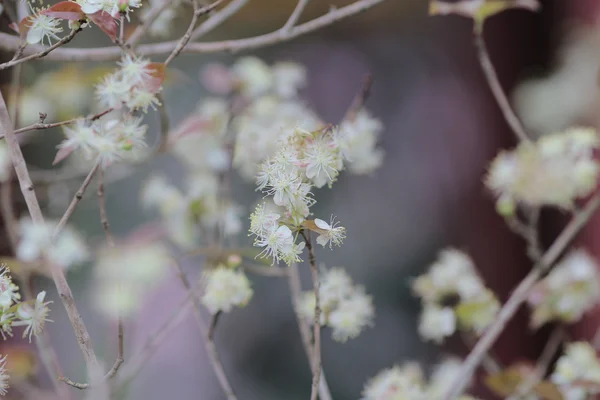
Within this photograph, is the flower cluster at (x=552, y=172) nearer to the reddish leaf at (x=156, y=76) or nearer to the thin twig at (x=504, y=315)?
the thin twig at (x=504, y=315)

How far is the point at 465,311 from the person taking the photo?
2.97 feet

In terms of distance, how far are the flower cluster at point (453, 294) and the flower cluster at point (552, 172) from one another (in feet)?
0.42

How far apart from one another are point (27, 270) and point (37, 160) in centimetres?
84

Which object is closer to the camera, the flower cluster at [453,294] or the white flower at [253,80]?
the flower cluster at [453,294]

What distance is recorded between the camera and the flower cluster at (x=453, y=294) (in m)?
0.91

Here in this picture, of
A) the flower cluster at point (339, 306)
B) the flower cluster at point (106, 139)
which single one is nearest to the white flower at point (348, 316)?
the flower cluster at point (339, 306)

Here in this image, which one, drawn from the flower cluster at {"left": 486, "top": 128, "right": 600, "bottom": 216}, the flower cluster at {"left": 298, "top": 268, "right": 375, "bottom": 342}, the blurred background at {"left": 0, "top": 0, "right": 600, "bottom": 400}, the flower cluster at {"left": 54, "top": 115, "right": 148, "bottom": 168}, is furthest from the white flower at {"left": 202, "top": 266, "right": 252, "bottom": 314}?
the blurred background at {"left": 0, "top": 0, "right": 600, "bottom": 400}

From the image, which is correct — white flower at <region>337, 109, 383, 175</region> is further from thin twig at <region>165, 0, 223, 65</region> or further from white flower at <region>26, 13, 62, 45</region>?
white flower at <region>26, 13, 62, 45</region>

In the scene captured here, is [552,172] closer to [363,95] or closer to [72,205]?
[363,95]

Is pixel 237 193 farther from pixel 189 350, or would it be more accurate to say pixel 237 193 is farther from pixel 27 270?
pixel 27 270

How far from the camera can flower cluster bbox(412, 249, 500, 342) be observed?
913mm

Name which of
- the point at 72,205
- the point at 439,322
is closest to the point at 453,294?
the point at 439,322

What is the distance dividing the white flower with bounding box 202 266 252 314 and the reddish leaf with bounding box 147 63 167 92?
220mm

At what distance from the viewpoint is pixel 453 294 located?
41.8 inches
